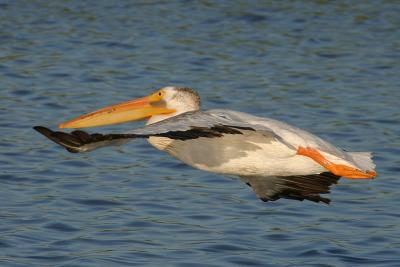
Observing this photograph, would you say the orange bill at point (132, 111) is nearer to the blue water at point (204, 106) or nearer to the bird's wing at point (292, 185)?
the bird's wing at point (292, 185)

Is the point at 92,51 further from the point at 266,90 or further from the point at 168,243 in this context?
the point at 168,243

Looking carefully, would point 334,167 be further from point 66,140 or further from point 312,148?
point 66,140

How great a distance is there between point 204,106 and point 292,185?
16.7 ft

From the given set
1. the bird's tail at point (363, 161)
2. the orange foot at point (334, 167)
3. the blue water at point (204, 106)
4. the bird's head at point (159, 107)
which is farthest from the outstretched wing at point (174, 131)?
the blue water at point (204, 106)

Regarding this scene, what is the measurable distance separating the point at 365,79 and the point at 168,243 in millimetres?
6649

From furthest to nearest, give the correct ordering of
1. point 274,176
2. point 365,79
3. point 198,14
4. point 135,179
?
point 198,14 < point 365,79 < point 135,179 < point 274,176

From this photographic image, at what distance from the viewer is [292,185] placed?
9.49 metres

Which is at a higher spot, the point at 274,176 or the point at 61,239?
the point at 274,176

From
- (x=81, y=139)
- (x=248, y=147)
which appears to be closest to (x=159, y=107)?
(x=248, y=147)

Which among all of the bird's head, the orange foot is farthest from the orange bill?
the orange foot

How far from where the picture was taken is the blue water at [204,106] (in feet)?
32.9

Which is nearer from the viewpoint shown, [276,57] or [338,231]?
[338,231]

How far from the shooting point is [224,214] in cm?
1077

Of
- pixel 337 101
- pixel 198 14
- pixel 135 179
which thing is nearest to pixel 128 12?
pixel 198 14
